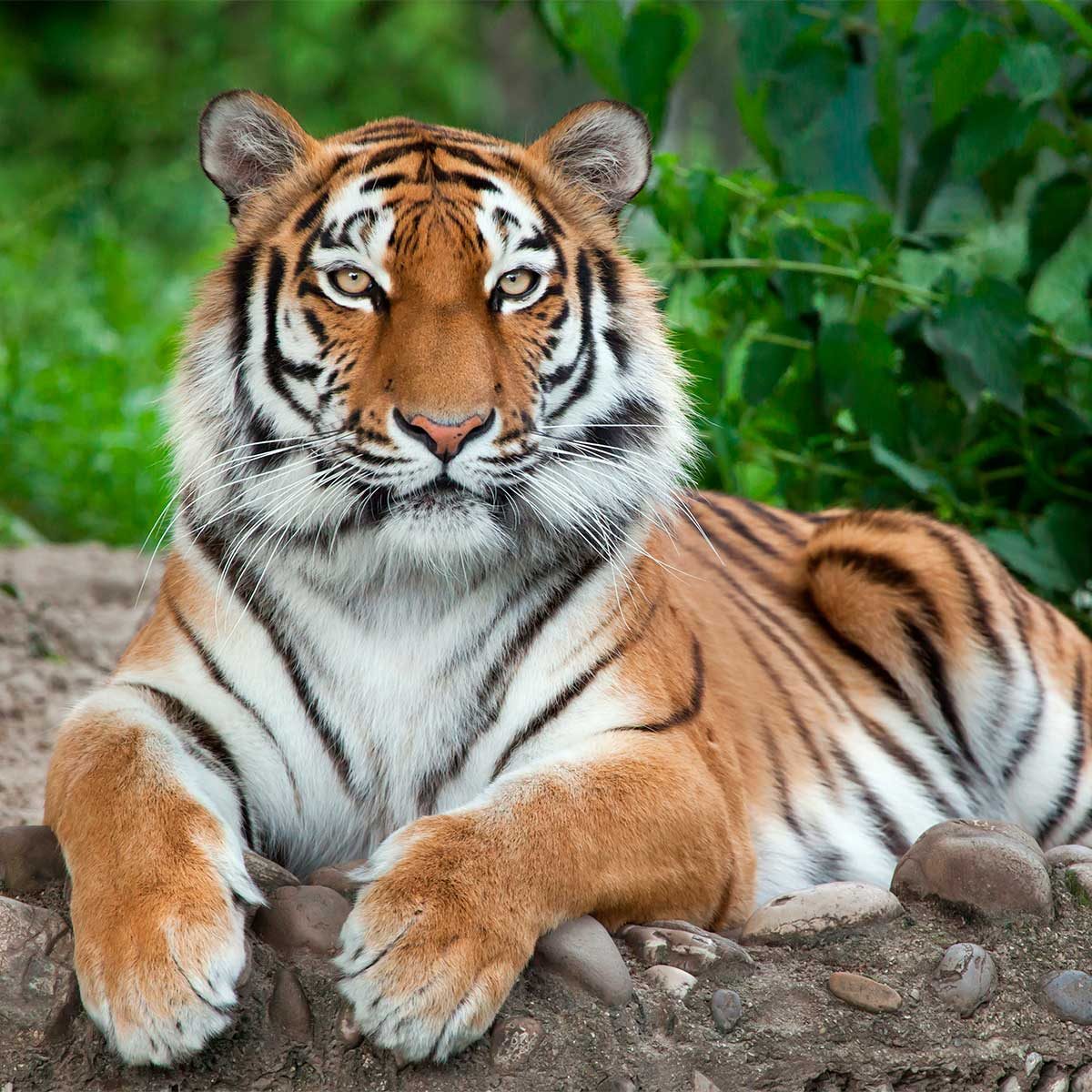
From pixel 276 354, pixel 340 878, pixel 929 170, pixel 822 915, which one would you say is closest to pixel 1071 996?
pixel 822 915

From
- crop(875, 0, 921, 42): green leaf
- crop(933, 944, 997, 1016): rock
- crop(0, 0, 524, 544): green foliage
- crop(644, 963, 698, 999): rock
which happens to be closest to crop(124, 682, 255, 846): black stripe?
crop(644, 963, 698, 999): rock

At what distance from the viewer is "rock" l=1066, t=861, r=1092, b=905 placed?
7.66 ft

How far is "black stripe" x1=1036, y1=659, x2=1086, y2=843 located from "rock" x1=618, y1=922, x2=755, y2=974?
4.34ft

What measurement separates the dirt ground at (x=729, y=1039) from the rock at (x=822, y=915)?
2 cm

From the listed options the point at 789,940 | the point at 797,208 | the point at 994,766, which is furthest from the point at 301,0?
the point at 789,940

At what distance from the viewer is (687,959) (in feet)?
7.00

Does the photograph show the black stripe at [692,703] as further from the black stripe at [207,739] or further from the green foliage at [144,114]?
the green foliage at [144,114]

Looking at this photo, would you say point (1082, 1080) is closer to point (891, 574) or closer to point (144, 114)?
point (891, 574)

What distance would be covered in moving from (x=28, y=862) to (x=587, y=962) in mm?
873

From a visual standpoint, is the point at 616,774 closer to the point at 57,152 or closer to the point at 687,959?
the point at 687,959

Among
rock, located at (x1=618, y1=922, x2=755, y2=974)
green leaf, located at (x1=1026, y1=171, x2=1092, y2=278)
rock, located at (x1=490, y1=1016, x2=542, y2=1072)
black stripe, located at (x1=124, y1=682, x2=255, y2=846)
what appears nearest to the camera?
rock, located at (x1=490, y1=1016, x2=542, y2=1072)

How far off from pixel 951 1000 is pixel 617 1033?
0.50 m

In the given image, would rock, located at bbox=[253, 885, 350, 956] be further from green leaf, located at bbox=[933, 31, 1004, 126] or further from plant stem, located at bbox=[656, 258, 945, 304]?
green leaf, located at bbox=[933, 31, 1004, 126]

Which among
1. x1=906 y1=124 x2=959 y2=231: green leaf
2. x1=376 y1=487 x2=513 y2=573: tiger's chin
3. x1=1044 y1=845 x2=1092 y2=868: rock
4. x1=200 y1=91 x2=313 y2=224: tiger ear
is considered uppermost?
x1=906 y1=124 x2=959 y2=231: green leaf
